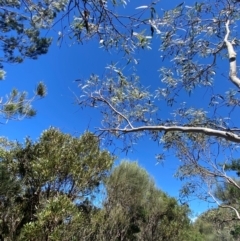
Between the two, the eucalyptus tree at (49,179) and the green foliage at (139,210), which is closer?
the eucalyptus tree at (49,179)

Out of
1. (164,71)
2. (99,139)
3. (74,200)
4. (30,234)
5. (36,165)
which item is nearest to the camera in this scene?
(99,139)

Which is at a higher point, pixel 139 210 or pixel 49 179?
pixel 139 210

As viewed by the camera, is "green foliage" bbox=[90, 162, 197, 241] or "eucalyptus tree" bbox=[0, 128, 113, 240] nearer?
"eucalyptus tree" bbox=[0, 128, 113, 240]

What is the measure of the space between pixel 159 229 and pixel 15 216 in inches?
320

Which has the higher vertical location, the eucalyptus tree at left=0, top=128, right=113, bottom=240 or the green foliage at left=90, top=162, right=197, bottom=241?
the green foliage at left=90, top=162, right=197, bottom=241

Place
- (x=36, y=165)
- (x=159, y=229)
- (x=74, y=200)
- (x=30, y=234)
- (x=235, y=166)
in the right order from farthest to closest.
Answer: (x=159, y=229) → (x=235, y=166) → (x=74, y=200) → (x=36, y=165) → (x=30, y=234)

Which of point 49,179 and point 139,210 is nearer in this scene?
point 49,179

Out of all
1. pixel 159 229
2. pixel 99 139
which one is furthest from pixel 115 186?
pixel 99 139

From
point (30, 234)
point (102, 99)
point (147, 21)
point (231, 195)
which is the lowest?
point (30, 234)

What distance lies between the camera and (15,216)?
8.48m

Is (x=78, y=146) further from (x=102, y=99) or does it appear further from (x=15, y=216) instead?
(x=102, y=99)

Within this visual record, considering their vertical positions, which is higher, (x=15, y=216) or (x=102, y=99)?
(x=102, y=99)

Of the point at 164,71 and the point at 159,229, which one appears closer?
the point at 164,71

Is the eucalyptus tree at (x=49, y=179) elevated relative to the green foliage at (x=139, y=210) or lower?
lower
